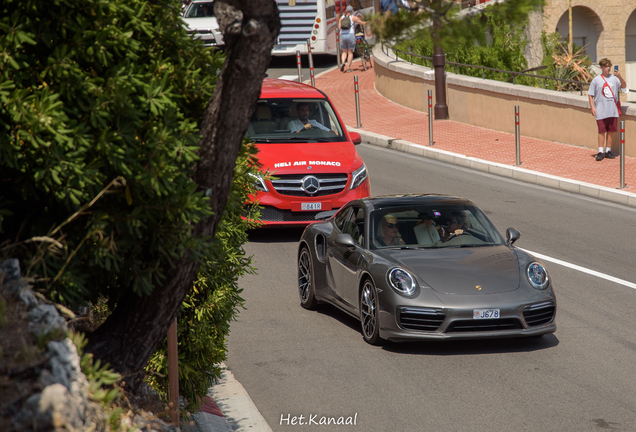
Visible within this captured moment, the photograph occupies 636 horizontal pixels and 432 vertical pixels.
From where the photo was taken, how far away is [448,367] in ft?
24.7

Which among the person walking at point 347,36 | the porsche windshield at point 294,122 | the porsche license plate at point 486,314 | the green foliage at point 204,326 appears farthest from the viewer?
the person walking at point 347,36

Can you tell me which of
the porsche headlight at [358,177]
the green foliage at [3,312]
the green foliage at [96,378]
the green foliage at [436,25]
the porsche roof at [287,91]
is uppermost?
the green foliage at [436,25]

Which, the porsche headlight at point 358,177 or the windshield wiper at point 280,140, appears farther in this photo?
the windshield wiper at point 280,140

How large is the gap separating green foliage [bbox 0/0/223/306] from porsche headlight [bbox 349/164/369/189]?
872cm

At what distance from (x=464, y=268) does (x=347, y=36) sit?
84.5ft

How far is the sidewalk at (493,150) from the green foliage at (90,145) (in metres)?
12.9

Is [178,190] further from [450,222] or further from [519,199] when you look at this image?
[519,199]

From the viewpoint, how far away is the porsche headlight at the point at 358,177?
1282cm

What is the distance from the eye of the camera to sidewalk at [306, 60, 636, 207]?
16.6 meters

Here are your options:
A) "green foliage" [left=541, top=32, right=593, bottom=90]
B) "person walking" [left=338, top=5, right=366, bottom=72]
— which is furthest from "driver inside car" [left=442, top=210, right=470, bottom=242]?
"person walking" [left=338, top=5, right=366, bottom=72]

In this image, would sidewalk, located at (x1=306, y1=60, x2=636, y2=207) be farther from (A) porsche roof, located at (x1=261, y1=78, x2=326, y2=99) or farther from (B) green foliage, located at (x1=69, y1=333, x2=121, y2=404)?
(B) green foliage, located at (x1=69, y1=333, x2=121, y2=404)

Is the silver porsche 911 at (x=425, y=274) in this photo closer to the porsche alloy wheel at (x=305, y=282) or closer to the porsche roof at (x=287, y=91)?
the porsche alloy wheel at (x=305, y=282)

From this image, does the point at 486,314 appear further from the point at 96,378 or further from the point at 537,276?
the point at 96,378

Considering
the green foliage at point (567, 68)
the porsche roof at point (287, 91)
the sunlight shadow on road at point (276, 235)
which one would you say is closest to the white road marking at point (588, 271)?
the sunlight shadow on road at point (276, 235)
